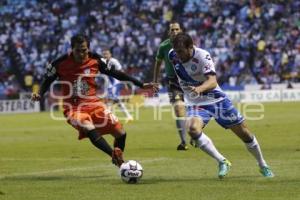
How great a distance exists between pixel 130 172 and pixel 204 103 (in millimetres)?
1518

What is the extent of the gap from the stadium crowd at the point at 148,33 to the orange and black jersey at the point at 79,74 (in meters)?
26.6

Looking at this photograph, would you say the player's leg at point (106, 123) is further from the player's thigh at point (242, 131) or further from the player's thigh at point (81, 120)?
the player's thigh at point (242, 131)

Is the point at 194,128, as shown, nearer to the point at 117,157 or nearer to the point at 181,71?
the point at 181,71

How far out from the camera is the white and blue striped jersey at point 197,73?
11.7 m

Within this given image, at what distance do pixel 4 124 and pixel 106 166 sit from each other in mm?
15553

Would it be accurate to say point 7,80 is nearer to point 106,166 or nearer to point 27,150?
point 27,150

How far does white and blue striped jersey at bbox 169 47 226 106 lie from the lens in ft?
38.3

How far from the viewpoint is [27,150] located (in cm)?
1812

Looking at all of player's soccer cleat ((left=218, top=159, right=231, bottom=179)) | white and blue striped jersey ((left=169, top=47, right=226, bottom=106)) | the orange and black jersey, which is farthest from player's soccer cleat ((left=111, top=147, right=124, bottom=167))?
player's soccer cleat ((left=218, top=159, right=231, bottom=179))

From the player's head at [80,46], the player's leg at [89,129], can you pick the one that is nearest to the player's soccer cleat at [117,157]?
the player's leg at [89,129]

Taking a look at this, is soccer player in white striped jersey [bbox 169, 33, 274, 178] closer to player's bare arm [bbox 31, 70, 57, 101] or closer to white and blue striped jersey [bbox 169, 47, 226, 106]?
white and blue striped jersey [bbox 169, 47, 226, 106]

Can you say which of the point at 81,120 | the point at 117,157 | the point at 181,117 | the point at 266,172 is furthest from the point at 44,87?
the point at 181,117

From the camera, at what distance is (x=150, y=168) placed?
44.4ft

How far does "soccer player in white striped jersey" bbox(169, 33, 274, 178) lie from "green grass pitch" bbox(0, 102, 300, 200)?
1.37 feet
